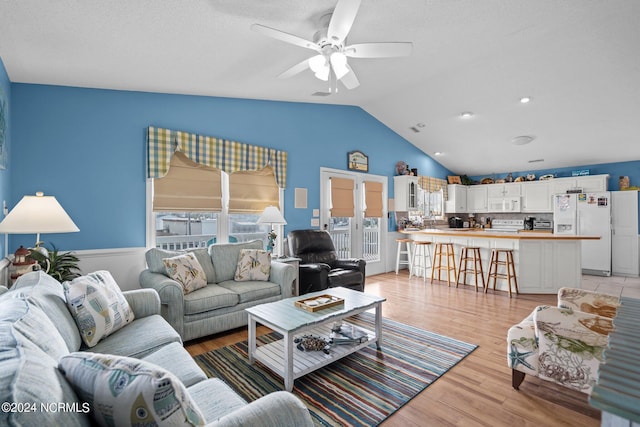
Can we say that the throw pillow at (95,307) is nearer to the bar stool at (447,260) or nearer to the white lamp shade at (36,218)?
the white lamp shade at (36,218)

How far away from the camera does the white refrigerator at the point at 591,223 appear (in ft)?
19.8

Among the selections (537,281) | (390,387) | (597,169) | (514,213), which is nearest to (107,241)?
(390,387)

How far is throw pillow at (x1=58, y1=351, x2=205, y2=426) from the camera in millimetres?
853

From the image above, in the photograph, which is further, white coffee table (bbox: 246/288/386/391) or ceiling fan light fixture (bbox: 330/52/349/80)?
ceiling fan light fixture (bbox: 330/52/349/80)

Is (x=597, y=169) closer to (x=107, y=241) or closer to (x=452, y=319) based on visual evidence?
(x=452, y=319)

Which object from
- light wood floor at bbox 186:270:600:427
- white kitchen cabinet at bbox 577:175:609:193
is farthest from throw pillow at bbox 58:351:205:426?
white kitchen cabinet at bbox 577:175:609:193

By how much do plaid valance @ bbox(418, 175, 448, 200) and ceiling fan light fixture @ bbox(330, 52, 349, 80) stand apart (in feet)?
15.8

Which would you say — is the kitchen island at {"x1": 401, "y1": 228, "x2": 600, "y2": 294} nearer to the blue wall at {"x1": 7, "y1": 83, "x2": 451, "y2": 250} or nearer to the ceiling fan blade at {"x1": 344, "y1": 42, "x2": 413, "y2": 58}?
the ceiling fan blade at {"x1": 344, "y1": 42, "x2": 413, "y2": 58}

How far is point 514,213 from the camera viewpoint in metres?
7.81

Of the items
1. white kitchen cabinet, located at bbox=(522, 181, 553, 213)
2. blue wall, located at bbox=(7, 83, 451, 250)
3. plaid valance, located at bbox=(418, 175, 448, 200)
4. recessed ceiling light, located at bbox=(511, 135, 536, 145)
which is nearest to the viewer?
blue wall, located at bbox=(7, 83, 451, 250)

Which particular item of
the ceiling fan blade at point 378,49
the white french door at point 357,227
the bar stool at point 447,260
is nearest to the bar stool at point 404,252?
the white french door at point 357,227

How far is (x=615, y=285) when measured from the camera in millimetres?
5328

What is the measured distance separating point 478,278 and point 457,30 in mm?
3943

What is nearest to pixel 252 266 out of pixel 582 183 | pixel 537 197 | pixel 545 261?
pixel 545 261
